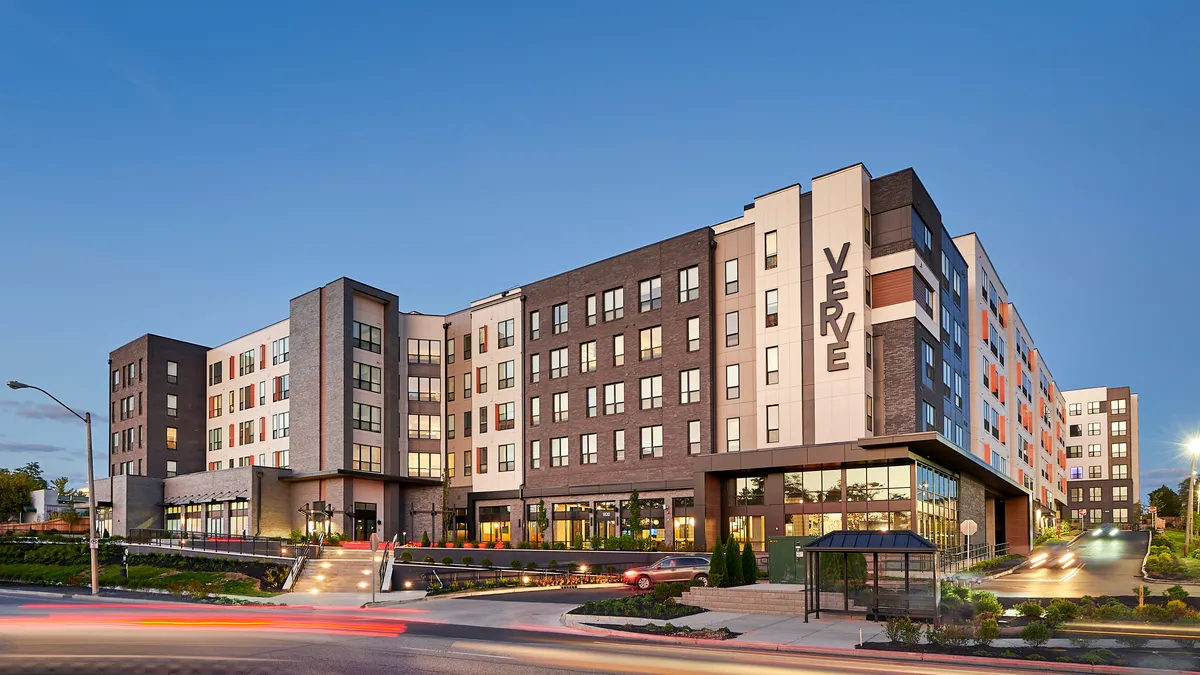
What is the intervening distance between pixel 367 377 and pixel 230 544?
1944 cm

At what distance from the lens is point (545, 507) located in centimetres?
6681

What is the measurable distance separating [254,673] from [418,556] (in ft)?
140

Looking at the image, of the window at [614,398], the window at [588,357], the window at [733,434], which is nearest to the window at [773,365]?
the window at [733,434]

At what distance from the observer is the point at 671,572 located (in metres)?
39.5

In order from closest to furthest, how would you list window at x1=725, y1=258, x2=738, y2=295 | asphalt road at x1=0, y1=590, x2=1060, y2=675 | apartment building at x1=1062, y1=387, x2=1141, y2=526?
asphalt road at x1=0, y1=590, x2=1060, y2=675, window at x1=725, y1=258, x2=738, y2=295, apartment building at x1=1062, y1=387, x2=1141, y2=526

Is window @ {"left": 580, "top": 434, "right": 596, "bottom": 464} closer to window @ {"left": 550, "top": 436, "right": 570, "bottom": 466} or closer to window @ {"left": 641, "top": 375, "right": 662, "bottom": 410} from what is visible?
window @ {"left": 550, "top": 436, "right": 570, "bottom": 466}

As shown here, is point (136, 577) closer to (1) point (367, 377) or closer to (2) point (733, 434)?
(1) point (367, 377)

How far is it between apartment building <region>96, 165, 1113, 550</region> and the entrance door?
0.15 m

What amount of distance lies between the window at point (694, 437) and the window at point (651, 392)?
3025mm

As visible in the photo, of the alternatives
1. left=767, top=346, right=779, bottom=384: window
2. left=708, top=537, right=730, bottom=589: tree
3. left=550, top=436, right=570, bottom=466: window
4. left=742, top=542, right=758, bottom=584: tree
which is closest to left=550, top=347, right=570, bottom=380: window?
left=550, top=436, right=570, bottom=466: window

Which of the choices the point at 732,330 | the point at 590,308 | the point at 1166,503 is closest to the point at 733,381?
the point at 732,330

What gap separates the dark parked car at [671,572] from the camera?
39312 millimetres

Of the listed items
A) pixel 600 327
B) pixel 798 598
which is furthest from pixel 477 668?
pixel 600 327

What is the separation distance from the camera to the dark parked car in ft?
129
